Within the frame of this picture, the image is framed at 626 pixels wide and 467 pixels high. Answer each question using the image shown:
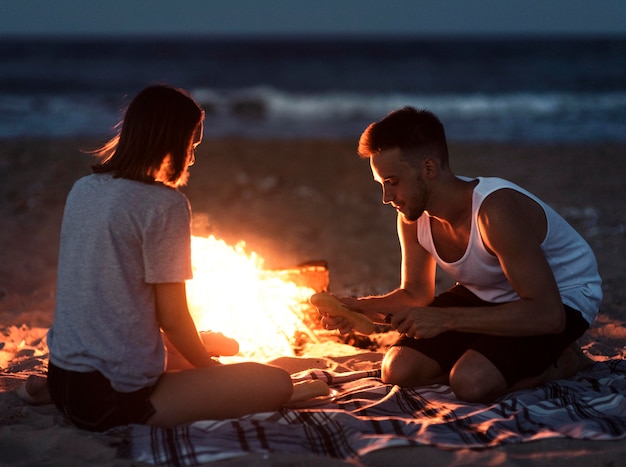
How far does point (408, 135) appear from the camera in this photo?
3.84 metres

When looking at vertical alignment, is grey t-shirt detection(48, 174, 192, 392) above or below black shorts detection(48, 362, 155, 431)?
above

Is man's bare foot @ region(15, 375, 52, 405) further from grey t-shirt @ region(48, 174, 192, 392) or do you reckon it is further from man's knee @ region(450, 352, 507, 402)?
man's knee @ region(450, 352, 507, 402)

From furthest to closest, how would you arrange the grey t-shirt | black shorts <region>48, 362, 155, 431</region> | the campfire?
the campfire < black shorts <region>48, 362, 155, 431</region> < the grey t-shirt

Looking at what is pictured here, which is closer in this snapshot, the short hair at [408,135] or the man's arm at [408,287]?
the short hair at [408,135]

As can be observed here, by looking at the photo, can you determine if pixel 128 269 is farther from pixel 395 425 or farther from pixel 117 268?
pixel 395 425

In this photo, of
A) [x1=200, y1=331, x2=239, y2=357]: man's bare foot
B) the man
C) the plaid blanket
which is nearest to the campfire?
[x1=200, y1=331, x2=239, y2=357]: man's bare foot

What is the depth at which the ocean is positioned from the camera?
744 inches

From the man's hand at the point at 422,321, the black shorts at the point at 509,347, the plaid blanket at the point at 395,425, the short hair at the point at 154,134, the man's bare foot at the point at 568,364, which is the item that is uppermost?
the short hair at the point at 154,134

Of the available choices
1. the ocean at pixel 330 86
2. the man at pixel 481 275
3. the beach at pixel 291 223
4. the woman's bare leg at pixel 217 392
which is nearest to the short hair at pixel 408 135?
the man at pixel 481 275

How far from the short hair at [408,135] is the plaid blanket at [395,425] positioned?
4.17 feet

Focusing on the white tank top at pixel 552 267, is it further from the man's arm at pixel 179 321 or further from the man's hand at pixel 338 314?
the man's arm at pixel 179 321

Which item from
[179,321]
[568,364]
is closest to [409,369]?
[568,364]

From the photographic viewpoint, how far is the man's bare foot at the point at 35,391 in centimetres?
375

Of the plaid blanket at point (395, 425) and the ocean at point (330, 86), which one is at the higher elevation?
the ocean at point (330, 86)
